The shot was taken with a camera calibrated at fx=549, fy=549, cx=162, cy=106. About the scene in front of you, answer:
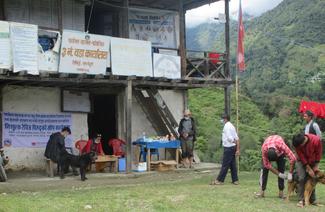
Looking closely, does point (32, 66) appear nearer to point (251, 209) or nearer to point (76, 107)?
point (76, 107)

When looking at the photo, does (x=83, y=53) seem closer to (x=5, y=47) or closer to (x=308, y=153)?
(x=5, y=47)

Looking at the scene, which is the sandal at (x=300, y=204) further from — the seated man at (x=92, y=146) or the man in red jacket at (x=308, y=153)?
the seated man at (x=92, y=146)

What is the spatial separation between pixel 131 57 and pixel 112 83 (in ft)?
3.21

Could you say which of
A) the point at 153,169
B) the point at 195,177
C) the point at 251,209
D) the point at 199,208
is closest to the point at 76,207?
the point at 199,208

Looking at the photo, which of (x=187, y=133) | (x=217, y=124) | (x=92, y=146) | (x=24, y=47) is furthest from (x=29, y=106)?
(x=217, y=124)

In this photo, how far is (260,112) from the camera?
42.5 metres

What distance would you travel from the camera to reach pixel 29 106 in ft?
54.2

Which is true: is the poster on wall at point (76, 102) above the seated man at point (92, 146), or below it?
above

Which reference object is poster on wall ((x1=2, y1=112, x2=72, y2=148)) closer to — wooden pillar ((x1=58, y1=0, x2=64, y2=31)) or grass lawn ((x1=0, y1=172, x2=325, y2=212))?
wooden pillar ((x1=58, y1=0, x2=64, y2=31))

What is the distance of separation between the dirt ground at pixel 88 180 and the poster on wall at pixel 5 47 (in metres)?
2.98

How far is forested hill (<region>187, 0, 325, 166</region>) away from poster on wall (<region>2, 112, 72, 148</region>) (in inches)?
845

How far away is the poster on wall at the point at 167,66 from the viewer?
56.6ft

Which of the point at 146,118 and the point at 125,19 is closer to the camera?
the point at 125,19

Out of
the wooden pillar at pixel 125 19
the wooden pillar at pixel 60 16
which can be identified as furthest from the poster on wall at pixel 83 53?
the wooden pillar at pixel 125 19
